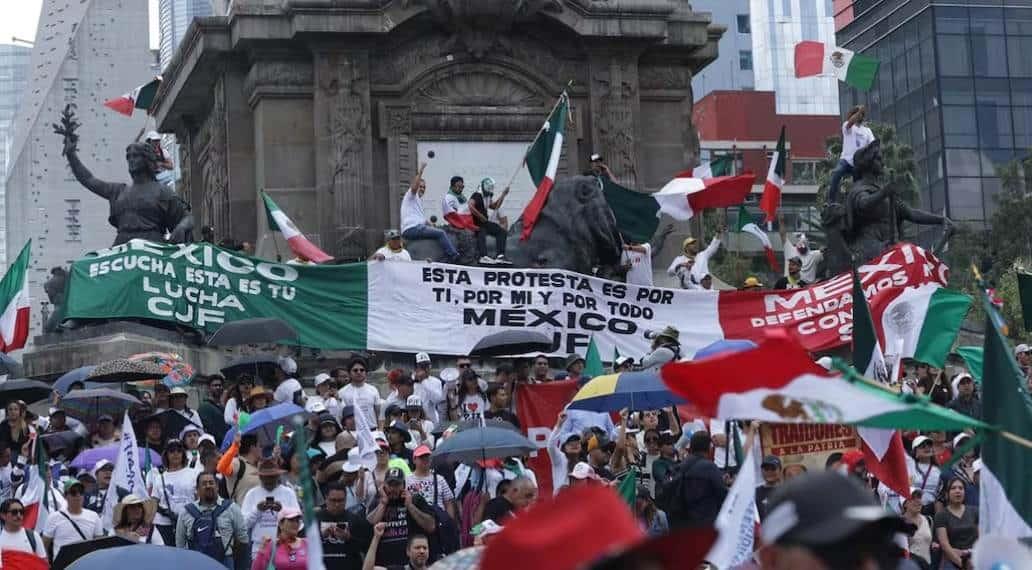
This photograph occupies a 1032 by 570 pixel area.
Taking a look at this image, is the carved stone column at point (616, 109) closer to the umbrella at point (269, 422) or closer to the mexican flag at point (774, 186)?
the mexican flag at point (774, 186)

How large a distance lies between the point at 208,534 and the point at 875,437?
18.0ft

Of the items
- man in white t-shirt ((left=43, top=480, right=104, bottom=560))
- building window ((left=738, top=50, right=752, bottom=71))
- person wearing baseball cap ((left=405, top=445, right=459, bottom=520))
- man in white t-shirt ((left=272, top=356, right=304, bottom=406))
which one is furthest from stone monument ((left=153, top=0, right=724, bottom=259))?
building window ((left=738, top=50, right=752, bottom=71))

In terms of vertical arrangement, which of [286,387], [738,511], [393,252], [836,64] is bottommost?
[738,511]

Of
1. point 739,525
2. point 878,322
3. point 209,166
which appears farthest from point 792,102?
point 739,525

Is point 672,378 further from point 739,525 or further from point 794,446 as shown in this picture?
point 794,446

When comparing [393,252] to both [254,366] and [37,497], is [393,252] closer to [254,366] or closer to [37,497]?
[254,366]

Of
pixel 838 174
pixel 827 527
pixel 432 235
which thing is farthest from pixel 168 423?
pixel 827 527

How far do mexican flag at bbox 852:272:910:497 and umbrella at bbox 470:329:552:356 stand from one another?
10.6 meters

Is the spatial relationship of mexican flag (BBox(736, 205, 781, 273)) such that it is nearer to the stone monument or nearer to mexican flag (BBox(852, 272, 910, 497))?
the stone monument

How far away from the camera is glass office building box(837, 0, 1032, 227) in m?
82.1

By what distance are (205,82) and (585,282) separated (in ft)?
30.8

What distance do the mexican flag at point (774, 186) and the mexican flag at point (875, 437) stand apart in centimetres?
1683

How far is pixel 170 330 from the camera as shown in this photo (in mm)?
26906

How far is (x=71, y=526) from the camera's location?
646 inches
